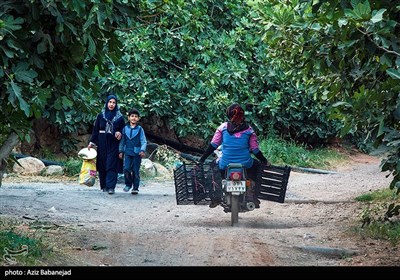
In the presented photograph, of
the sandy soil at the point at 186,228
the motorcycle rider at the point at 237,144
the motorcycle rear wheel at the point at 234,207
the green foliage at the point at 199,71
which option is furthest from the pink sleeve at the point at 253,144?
the green foliage at the point at 199,71

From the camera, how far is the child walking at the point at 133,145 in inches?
565

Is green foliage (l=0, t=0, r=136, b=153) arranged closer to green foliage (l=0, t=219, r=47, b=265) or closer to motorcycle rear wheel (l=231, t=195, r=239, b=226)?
green foliage (l=0, t=219, r=47, b=265)

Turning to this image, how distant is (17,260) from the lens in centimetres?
688

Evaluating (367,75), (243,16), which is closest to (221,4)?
(243,16)

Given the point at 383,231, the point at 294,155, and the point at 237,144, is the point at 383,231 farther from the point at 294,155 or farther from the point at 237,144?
the point at 294,155

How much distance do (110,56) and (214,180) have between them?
342cm

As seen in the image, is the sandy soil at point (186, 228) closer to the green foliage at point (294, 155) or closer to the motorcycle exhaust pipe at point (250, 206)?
the motorcycle exhaust pipe at point (250, 206)

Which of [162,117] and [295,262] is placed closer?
[295,262]

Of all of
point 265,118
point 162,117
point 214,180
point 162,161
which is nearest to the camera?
point 214,180

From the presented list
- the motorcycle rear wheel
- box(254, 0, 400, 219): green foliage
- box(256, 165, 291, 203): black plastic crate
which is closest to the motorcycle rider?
box(256, 165, 291, 203): black plastic crate

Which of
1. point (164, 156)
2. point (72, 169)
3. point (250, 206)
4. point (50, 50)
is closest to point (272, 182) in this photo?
point (250, 206)

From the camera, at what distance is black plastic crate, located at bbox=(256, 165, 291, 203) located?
10.9 m

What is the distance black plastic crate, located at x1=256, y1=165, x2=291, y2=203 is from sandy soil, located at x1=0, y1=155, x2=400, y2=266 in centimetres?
45

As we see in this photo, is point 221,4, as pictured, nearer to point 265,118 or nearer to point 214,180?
Answer: point 265,118
